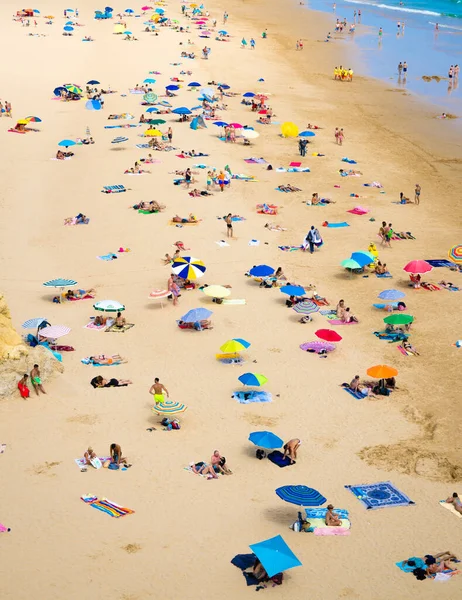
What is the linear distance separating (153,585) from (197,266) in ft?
46.6

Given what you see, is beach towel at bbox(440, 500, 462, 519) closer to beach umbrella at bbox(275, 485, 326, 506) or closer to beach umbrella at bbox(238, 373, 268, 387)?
beach umbrella at bbox(275, 485, 326, 506)

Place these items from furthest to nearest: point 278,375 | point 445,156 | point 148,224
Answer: point 445,156, point 148,224, point 278,375

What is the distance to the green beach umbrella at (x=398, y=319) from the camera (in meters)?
25.0

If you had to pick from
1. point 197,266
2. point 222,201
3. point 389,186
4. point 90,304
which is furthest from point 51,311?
point 389,186

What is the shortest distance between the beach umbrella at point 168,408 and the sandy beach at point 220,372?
0.46 m

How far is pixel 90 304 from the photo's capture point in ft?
88.5

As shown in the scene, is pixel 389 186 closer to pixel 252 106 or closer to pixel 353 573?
pixel 252 106

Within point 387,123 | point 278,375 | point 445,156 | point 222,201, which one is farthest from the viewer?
point 387,123

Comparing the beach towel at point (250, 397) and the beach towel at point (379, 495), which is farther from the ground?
the beach towel at point (379, 495)

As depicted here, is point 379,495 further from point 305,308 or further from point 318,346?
point 305,308

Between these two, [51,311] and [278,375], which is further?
[51,311]

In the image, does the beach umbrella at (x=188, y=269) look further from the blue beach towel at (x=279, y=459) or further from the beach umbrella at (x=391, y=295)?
the blue beach towel at (x=279, y=459)

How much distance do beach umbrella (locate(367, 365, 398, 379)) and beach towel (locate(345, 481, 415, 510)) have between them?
4.02m

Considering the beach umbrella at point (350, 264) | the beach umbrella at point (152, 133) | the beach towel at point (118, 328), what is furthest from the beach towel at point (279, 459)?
the beach umbrella at point (152, 133)
